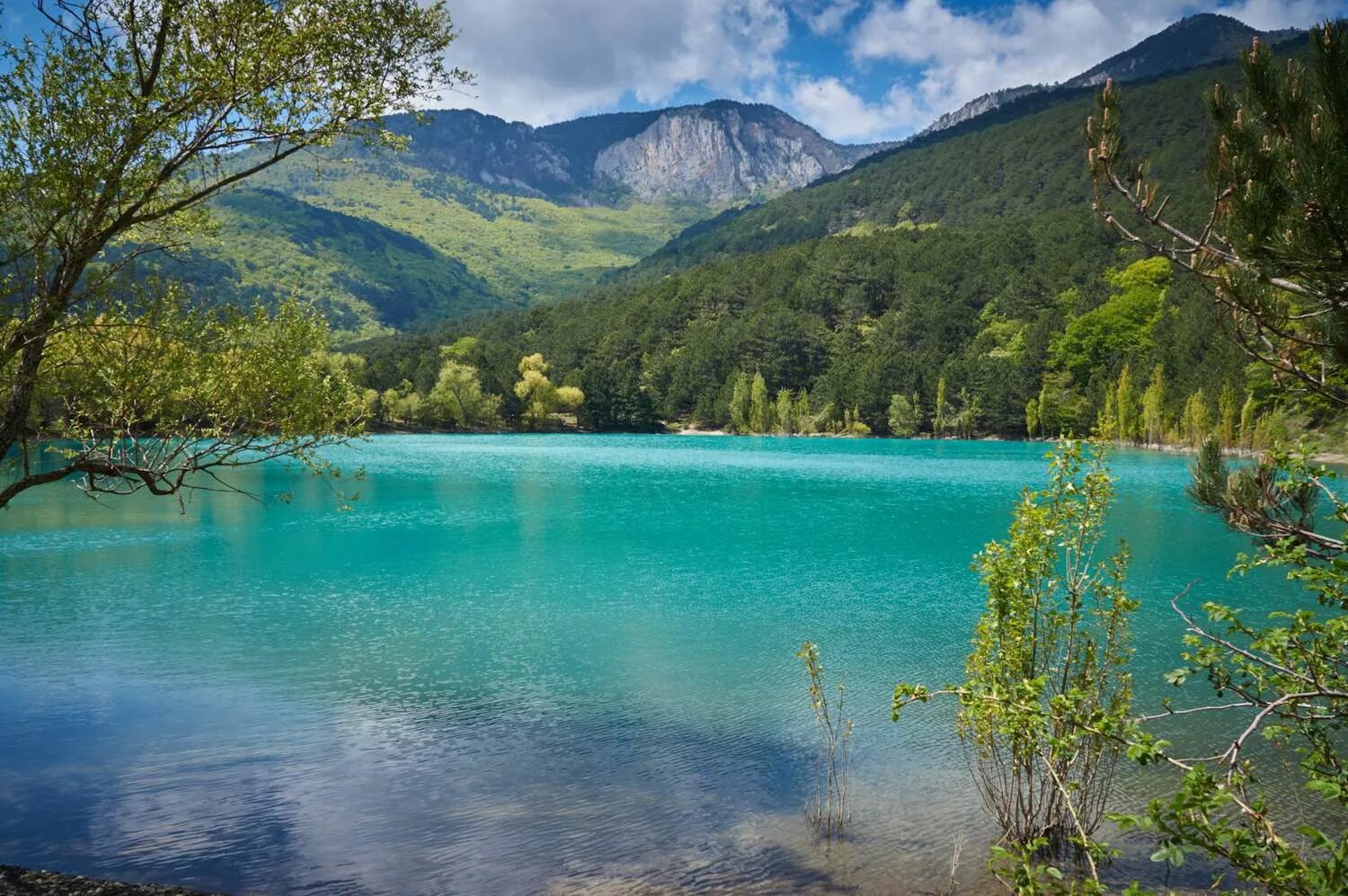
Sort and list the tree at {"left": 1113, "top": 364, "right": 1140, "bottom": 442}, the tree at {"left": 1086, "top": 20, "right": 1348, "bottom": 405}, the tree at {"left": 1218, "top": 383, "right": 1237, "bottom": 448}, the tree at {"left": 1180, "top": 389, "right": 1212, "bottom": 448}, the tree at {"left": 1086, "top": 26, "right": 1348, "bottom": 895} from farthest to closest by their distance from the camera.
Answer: the tree at {"left": 1113, "top": 364, "right": 1140, "bottom": 442} → the tree at {"left": 1180, "top": 389, "right": 1212, "bottom": 448} → the tree at {"left": 1218, "top": 383, "right": 1237, "bottom": 448} → the tree at {"left": 1086, "top": 20, "right": 1348, "bottom": 405} → the tree at {"left": 1086, "top": 26, "right": 1348, "bottom": 895}

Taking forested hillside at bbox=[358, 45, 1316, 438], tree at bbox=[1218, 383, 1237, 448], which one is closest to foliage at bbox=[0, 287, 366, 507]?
tree at bbox=[1218, 383, 1237, 448]

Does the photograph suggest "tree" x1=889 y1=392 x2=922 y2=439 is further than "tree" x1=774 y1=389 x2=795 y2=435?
No

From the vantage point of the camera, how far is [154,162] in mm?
8258

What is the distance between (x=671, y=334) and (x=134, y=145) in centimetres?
17124

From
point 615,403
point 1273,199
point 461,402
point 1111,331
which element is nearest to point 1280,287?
point 1273,199

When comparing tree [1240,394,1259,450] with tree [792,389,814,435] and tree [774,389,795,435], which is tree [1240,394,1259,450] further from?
tree [774,389,795,435]

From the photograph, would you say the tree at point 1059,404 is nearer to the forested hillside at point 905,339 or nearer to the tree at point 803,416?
the forested hillside at point 905,339

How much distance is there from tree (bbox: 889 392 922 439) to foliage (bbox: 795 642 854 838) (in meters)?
121

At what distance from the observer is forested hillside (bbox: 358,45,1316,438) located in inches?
4555

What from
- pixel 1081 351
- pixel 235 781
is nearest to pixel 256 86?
pixel 235 781

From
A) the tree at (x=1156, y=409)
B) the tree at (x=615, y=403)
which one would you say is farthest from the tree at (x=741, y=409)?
the tree at (x=1156, y=409)

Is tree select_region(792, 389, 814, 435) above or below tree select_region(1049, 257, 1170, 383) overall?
below

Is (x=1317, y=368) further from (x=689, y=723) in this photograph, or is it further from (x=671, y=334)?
(x=671, y=334)

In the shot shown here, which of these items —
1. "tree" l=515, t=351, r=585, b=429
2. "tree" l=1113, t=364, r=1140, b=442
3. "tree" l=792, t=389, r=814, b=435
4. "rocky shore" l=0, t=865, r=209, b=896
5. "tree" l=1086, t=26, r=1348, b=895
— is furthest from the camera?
"tree" l=515, t=351, r=585, b=429
